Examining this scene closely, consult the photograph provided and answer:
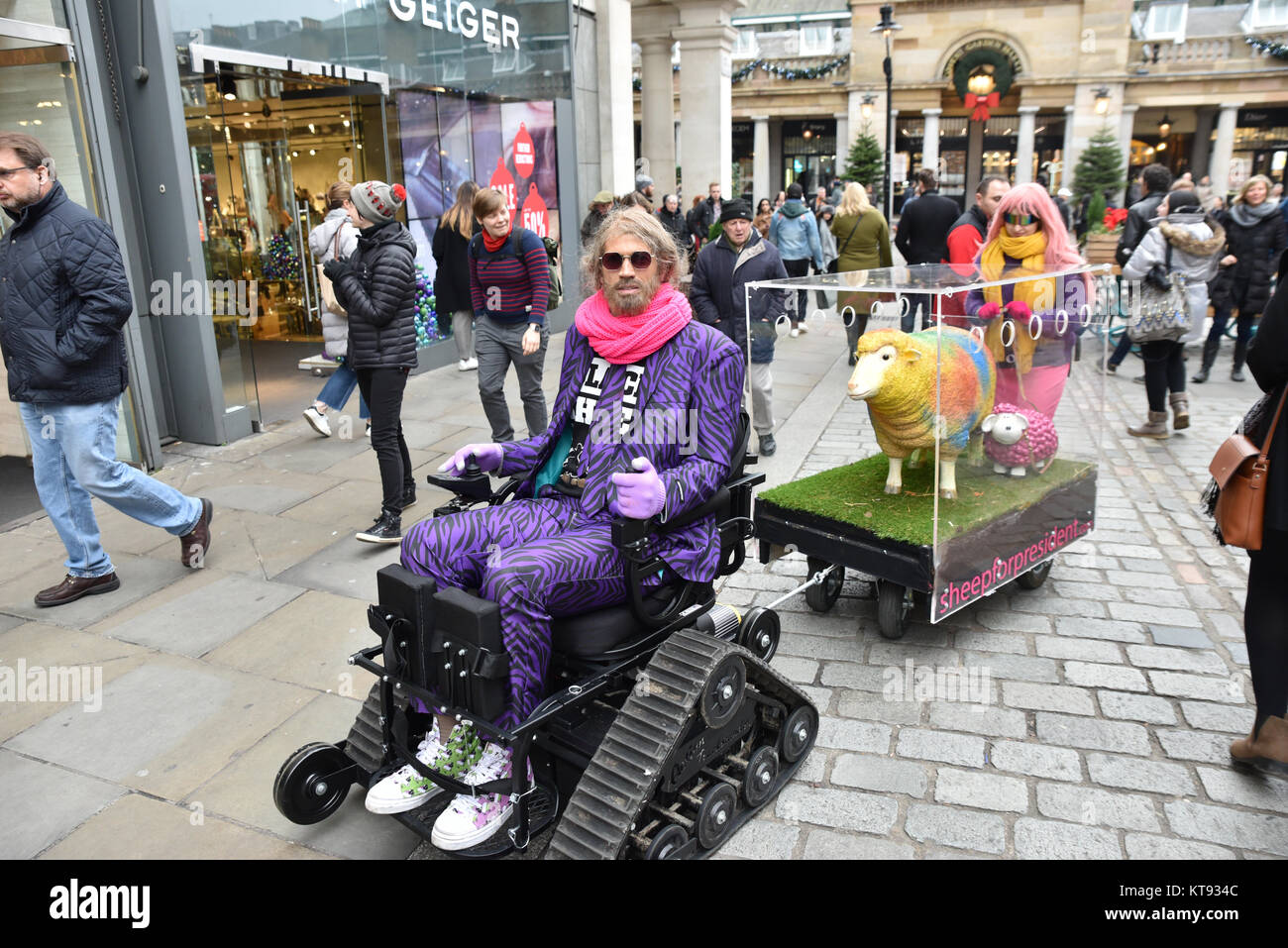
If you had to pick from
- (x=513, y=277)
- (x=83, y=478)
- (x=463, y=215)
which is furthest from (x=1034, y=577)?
(x=463, y=215)

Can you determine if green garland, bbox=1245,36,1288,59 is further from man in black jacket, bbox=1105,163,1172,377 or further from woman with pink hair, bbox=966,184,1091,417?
woman with pink hair, bbox=966,184,1091,417

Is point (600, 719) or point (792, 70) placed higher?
point (792, 70)

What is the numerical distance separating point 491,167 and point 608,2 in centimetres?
389

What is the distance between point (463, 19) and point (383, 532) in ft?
24.7

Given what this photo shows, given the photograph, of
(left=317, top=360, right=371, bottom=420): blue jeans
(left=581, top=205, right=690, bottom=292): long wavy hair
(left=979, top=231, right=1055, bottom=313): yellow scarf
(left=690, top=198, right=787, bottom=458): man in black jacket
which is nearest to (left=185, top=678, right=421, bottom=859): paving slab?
(left=581, top=205, right=690, bottom=292): long wavy hair

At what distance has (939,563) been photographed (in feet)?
13.1

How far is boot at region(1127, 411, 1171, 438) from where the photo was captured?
775cm

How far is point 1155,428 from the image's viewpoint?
7.78m

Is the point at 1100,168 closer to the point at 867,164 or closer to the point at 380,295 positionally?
the point at 867,164

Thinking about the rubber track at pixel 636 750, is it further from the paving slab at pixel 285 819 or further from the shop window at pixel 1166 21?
the shop window at pixel 1166 21

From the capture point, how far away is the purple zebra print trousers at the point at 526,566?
105 inches

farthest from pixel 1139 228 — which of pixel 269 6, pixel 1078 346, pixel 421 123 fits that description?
pixel 269 6

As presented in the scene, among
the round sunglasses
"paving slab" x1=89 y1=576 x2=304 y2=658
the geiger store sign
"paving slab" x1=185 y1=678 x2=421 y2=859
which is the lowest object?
"paving slab" x1=185 y1=678 x2=421 y2=859

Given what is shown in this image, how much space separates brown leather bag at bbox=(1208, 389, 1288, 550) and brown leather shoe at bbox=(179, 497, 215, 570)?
480 cm
